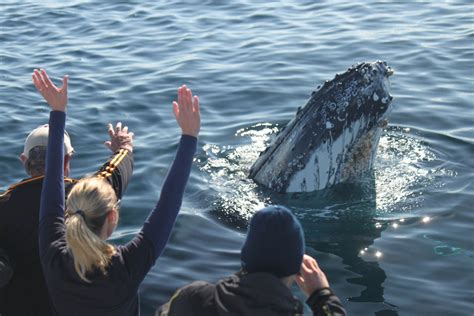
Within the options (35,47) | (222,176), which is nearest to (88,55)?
(35,47)

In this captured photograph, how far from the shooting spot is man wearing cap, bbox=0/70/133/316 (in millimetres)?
5379

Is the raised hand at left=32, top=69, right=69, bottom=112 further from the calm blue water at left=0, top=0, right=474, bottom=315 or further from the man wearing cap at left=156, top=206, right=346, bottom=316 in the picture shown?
the calm blue water at left=0, top=0, right=474, bottom=315

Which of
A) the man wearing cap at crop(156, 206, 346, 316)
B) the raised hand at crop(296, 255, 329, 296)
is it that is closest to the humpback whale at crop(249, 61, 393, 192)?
the raised hand at crop(296, 255, 329, 296)

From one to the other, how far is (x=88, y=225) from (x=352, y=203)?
16.6 ft

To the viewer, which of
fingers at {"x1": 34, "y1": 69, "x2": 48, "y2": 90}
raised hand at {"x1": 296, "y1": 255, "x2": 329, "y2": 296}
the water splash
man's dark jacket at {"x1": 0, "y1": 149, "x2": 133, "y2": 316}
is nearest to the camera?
raised hand at {"x1": 296, "y1": 255, "x2": 329, "y2": 296}

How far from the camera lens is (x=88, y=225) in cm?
457

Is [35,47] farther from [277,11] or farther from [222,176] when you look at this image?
[222,176]

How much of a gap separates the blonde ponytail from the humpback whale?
4505mm

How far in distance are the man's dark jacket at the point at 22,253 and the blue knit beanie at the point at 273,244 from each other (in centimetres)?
179

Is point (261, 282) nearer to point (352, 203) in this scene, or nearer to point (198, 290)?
point (198, 290)

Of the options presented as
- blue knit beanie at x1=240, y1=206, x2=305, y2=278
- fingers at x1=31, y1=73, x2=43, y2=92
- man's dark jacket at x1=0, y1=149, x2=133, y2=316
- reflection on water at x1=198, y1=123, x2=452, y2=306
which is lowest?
reflection on water at x1=198, y1=123, x2=452, y2=306

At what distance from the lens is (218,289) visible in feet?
13.8

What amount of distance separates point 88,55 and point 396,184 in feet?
29.7

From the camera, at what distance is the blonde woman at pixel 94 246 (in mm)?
Result: 4535
